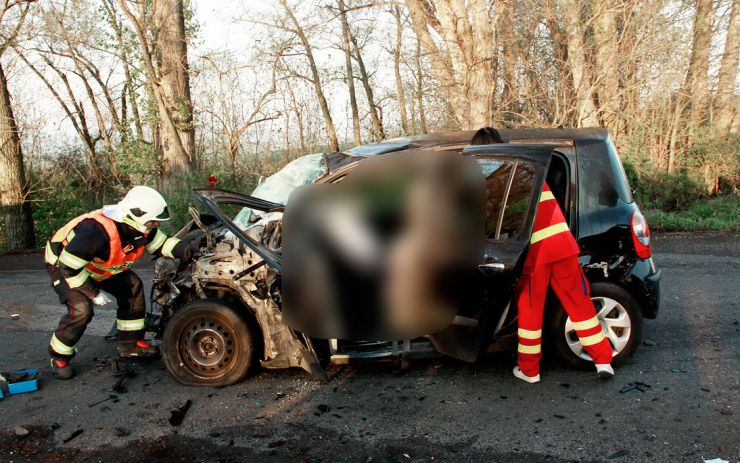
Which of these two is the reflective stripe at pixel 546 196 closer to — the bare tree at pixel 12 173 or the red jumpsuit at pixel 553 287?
the red jumpsuit at pixel 553 287

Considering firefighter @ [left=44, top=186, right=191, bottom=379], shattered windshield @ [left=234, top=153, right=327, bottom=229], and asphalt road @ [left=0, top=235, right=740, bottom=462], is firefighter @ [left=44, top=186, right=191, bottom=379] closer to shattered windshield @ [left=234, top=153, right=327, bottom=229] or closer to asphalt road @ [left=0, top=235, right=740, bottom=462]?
asphalt road @ [left=0, top=235, right=740, bottom=462]

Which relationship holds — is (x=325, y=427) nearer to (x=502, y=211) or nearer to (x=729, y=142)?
(x=502, y=211)

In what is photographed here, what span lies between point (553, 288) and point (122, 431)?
9.93ft

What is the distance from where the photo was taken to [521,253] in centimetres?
388

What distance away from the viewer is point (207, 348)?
172 inches

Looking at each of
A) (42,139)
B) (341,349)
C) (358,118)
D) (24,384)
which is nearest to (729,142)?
(358,118)

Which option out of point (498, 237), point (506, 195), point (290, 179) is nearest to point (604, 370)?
point (498, 237)

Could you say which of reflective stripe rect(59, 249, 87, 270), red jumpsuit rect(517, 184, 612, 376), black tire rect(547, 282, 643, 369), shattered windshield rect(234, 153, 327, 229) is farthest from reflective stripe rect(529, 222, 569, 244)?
reflective stripe rect(59, 249, 87, 270)

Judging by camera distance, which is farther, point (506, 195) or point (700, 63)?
point (700, 63)

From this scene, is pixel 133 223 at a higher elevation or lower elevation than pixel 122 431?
higher

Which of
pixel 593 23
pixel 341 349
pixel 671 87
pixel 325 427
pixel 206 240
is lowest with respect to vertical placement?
pixel 325 427

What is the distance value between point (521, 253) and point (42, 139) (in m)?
13.3

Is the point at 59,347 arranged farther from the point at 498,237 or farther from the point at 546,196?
the point at 546,196

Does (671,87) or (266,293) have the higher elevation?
(671,87)
